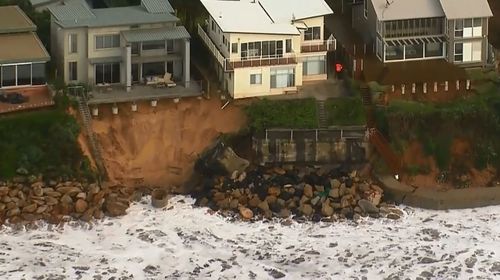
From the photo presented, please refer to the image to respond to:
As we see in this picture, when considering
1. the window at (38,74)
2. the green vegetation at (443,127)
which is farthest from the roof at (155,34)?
the green vegetation at (443,127)

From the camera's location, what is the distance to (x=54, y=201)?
48.3m

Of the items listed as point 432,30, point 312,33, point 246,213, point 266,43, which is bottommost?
point 246,213

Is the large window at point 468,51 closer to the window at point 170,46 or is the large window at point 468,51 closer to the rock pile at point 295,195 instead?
the rock pile at point 295,195

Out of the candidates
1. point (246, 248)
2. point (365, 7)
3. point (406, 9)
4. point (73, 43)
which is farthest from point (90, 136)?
point (406, 9)

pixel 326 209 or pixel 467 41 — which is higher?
pixel 467 41

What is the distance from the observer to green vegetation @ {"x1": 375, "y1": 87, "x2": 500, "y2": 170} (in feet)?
175

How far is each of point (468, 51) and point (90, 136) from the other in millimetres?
18918

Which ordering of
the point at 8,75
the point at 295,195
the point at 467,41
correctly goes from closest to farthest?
the point at 295,195
the point at 8,75
the point at 467,41

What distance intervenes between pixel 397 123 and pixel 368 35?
23.2 ft

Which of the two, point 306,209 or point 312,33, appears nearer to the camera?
point 306,209

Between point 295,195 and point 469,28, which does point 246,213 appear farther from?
point 469,28

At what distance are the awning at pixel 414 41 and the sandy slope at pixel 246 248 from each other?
10.2m

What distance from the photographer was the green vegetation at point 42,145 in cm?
4953

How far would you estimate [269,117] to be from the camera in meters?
52.6
